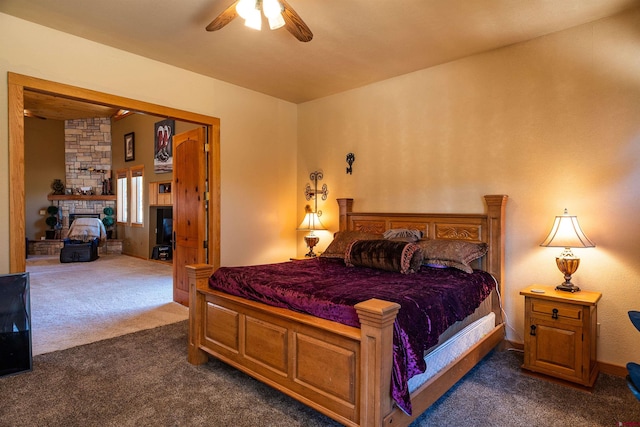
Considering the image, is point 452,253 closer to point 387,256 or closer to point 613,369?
point 387,256

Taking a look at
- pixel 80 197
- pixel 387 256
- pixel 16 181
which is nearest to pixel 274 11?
pixel 387 256

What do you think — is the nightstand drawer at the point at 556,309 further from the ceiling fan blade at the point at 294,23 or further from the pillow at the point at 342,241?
the ceiling fan blade at the point at 294,23

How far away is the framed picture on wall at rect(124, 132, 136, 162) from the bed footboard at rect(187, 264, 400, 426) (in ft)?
26.3

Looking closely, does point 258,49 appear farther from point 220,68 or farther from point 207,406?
point 207,406

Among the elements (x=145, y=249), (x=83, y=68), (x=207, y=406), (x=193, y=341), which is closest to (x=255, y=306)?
(x=207, y=406)

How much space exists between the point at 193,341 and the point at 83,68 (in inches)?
105

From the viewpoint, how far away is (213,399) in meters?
2.45

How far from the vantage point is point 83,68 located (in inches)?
131

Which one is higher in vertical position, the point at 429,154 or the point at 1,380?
the point at 429,154

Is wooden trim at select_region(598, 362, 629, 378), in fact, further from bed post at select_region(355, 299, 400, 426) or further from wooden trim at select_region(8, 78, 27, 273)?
wooden trim at select_region(8, 78, 27, 273)

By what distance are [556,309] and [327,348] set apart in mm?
1858

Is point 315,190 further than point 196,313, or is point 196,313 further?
point 315,190

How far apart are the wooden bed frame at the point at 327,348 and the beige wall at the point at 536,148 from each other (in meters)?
0.33

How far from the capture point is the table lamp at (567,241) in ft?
9.16
